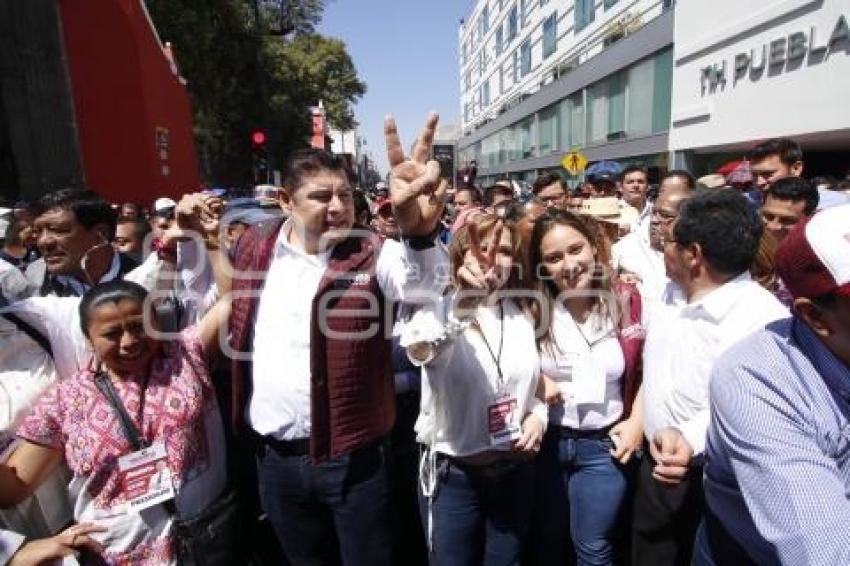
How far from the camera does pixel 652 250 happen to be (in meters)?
2.97

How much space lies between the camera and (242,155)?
2564cm

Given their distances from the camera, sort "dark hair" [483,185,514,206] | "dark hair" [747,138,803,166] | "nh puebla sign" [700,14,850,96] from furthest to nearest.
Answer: "nh puebla sign" [700,14,850,96]
"dark hair" [483,185,514,206]
"dark hair" [747,138,803,166]

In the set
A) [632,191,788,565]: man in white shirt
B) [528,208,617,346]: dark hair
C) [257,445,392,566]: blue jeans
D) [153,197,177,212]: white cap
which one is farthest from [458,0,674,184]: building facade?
[257,445,392,566]: blue jeans

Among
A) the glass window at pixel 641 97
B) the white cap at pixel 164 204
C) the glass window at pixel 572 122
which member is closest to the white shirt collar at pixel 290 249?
the white cap at pixel 164 204

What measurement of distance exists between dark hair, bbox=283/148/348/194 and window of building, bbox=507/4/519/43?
3943 cm

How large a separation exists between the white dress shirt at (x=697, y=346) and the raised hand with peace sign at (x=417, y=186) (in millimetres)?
909

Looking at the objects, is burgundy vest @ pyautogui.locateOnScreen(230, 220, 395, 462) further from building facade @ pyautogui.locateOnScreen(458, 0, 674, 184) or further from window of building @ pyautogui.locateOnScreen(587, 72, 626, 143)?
window of building @ pyautogui.locateOnScreen(587, 72, 626, 143)

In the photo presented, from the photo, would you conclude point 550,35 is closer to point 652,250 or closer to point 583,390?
point 652,250

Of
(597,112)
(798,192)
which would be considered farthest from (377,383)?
(597,112)

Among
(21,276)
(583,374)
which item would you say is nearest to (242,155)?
(21,276)

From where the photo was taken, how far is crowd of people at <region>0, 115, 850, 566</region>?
1.70m

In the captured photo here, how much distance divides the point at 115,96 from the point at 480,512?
27.7ft

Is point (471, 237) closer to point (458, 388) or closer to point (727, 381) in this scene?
point (458, 388)

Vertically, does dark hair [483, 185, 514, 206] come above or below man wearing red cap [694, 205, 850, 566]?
above
